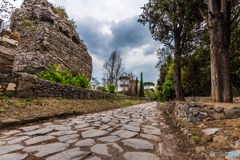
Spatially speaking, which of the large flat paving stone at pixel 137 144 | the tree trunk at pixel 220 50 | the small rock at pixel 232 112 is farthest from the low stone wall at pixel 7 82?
the tree trunk at pixel 220 50

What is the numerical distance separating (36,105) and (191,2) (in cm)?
794

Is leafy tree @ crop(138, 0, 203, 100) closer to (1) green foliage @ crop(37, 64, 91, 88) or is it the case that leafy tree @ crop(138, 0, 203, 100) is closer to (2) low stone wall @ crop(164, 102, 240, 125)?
(2) low stone wall @ crop(164, 102, 240, 125)

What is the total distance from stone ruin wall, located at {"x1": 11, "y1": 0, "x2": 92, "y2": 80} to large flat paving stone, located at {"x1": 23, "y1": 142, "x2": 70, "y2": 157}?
735cm

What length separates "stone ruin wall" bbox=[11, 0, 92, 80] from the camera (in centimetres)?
741

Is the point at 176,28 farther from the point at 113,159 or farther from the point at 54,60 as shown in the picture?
the point at 54,60

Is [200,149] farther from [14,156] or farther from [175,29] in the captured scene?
[175,29]

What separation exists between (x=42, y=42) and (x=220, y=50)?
1009 centimetres

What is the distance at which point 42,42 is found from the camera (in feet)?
25.5

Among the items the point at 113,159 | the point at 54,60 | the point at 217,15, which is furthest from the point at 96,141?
the point at 54,60

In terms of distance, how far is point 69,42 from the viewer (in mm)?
10078

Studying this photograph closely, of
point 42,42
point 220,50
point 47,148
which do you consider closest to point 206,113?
point 220,50

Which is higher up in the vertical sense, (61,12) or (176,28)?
(61,12)

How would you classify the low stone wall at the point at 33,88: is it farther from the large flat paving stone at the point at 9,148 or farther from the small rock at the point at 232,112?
the small rock at the point at 232,112

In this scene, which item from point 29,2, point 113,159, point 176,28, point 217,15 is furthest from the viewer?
point 29,2
